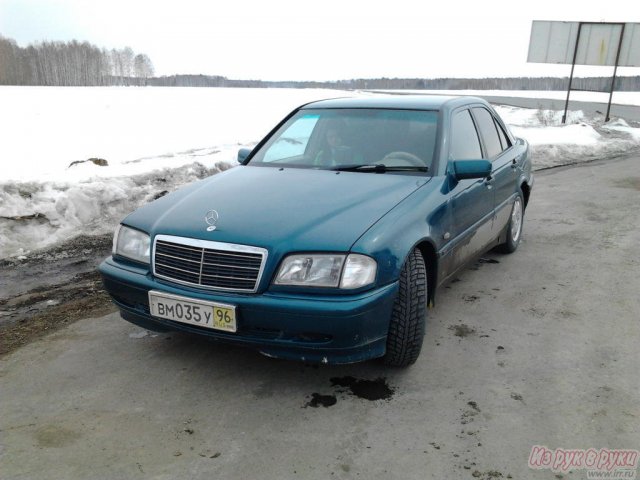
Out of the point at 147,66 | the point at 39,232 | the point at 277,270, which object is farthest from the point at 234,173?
the point at 147,66

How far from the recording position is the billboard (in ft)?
60.3

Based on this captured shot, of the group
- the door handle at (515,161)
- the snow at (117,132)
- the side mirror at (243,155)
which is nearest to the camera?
the side mirror at (243,155)

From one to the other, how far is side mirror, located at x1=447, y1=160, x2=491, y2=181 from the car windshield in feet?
0.62

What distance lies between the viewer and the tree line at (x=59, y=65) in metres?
74.3

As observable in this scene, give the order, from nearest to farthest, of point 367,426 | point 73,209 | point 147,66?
1. point 367,426
2. point 73,209
3. point 147,66

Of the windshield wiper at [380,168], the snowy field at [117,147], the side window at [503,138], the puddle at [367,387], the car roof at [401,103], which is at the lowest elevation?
the puddle at [367,387]

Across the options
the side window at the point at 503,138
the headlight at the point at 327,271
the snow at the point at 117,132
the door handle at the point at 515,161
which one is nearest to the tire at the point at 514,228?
the door handle at the point at 515,161

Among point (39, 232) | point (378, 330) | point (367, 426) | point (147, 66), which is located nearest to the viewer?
point (367, 426)

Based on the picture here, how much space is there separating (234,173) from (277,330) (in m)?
1.60

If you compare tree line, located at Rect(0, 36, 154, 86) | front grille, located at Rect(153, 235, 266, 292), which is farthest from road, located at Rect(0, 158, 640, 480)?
tree line, located at Rect(0, 36, 154, 86)

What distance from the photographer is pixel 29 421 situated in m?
2.64

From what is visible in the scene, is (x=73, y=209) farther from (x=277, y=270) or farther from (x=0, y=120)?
(x=0, y=120)

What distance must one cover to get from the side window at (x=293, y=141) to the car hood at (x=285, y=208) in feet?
1.51

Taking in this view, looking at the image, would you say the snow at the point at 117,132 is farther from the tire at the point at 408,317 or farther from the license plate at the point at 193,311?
the tire at the point at 408,317
